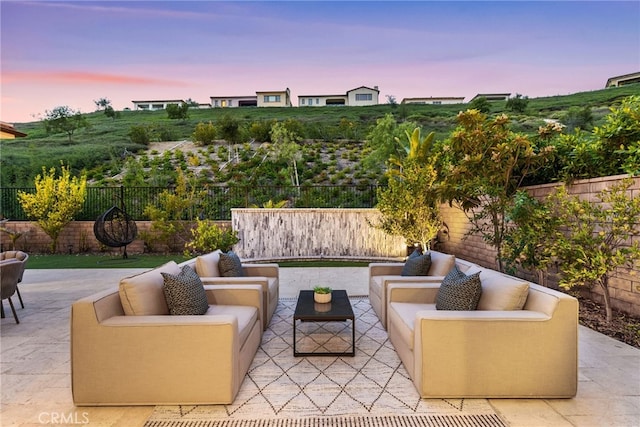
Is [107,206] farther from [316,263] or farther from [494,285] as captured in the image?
[494,285]

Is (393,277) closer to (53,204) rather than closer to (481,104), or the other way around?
(53,204)

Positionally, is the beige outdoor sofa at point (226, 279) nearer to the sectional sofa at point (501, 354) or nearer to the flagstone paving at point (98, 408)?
the flagstone paving at point (98, 408)

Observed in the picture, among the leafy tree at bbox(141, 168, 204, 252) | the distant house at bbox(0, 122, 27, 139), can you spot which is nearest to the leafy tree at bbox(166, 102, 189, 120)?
the leafy tree at bbox(141, 168, 204, 252)

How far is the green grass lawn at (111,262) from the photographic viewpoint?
885 centimetres

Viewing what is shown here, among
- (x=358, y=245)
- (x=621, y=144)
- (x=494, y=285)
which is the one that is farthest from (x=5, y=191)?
(x=621, y=144)

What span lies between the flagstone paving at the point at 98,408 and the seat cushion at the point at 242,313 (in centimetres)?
81

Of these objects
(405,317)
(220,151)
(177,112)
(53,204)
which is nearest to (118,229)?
(53,204)

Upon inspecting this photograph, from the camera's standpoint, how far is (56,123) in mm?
26109

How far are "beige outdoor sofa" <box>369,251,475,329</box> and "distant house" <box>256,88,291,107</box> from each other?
4112 centimetres

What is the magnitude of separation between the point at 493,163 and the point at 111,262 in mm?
9428

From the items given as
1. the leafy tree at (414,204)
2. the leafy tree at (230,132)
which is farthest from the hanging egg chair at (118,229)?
the leafy tree at (230,132)

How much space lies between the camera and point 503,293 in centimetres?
274

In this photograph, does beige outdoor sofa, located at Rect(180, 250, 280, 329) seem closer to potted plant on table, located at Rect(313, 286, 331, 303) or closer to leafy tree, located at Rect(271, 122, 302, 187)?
potted plant on table, located at Rect(313, 286, 331, 303)

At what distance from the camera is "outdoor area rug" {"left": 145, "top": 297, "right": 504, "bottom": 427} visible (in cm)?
222
